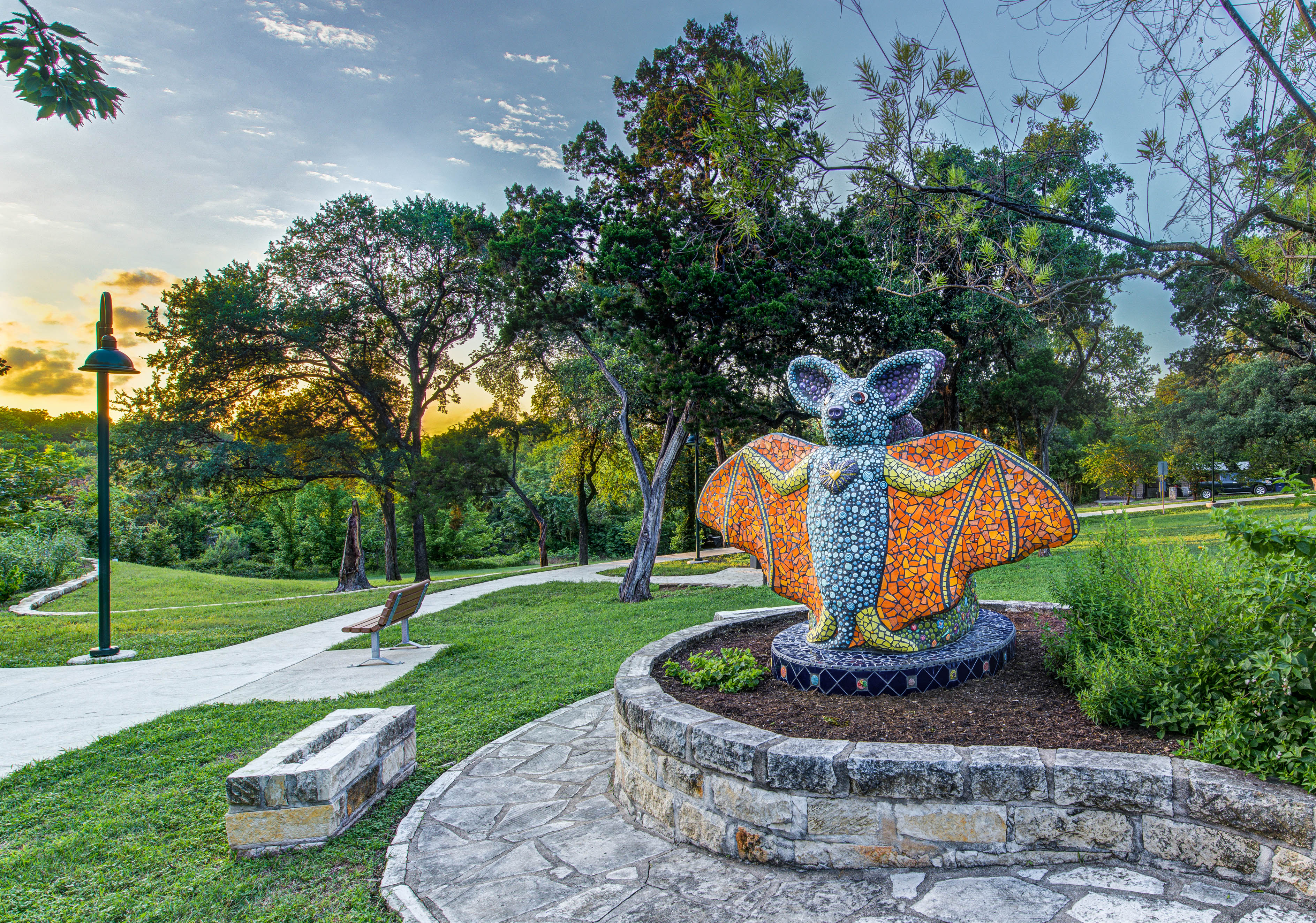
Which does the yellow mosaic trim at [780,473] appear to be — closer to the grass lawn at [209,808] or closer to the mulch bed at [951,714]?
the mulch bed at [951,714]

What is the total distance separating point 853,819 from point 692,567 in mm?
18671

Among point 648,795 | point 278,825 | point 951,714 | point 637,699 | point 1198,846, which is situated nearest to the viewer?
point 1198,846

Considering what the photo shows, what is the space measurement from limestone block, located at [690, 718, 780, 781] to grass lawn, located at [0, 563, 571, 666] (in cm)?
914

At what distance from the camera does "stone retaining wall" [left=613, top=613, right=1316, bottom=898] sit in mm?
2607

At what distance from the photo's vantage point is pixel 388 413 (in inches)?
860

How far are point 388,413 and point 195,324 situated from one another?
19.0 feet

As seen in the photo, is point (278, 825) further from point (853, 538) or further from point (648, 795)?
point (853, 538)

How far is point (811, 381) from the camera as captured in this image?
5.20 metres

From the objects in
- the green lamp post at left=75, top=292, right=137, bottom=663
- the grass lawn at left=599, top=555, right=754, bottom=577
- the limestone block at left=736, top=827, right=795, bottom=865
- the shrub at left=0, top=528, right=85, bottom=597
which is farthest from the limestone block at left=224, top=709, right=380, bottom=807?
the shrub at left=0, top=528, right=85, bottom=597

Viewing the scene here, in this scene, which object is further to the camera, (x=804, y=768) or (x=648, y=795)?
(x=648, y=795)

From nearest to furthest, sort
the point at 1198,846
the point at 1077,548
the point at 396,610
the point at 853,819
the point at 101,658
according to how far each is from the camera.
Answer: the point at 1198,846 < the point at 853,819 < the point at 396,610 < the point at 101,658 < the point at 1077,548

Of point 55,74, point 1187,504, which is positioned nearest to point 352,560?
point 55,74

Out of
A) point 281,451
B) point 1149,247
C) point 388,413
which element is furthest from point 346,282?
point 1149,247

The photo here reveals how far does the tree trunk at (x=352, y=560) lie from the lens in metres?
16.7
